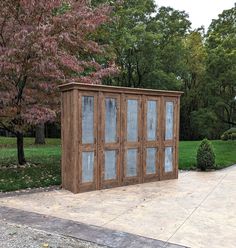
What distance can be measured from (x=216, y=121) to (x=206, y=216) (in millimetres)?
16957

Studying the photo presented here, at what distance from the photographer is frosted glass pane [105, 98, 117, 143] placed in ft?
23.1

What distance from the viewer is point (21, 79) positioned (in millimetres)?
8141

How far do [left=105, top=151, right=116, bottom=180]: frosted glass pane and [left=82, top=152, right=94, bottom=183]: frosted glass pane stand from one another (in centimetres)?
37

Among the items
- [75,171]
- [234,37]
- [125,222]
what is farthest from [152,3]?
[125,222]

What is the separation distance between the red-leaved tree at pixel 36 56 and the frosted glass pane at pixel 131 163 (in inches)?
76.5

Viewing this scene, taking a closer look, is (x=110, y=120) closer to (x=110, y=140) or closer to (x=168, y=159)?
(x=110, y=140)

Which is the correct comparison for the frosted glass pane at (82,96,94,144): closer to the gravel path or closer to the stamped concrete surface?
the stamped concrete surface

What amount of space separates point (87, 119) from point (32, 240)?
3105 mm

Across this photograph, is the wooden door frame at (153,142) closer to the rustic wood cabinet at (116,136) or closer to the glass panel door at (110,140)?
the rustic wood cabinet at (116,136)

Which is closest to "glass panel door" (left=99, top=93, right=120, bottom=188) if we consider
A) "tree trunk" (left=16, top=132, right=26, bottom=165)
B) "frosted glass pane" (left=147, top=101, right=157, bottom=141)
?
"frosted glass pane" (left=147, top=101, right=157, bottom=141)

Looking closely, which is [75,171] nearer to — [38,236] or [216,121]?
[38,236]

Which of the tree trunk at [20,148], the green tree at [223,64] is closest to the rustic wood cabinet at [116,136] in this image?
the tree trunk at [20,148]

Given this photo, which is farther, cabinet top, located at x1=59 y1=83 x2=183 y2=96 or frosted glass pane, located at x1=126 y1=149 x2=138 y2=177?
frosted glass pane, located at x1=126 y1=149 x2=138 y2=177

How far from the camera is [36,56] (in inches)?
292
